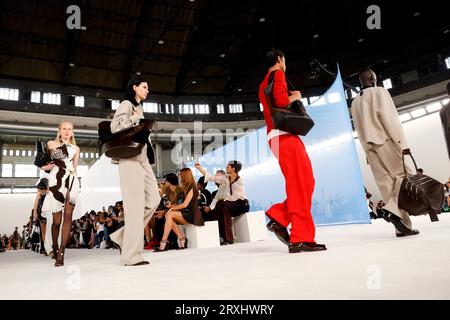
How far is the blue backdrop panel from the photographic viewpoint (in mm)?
5793

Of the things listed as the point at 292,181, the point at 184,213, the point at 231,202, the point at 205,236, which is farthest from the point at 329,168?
the point at 292,181

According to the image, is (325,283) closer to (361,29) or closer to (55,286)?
(55,286)

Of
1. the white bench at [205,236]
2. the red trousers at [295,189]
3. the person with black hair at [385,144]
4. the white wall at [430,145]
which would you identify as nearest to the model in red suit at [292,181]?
the red trousers at [295,189]

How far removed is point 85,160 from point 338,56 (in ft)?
→ 56.3

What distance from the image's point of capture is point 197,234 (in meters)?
4.53

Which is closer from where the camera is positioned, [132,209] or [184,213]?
[132,209]

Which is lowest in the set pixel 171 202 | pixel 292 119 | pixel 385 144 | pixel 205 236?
pixel 205 236

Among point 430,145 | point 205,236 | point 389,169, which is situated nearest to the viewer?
point 389,169

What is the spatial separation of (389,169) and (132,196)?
218 cm

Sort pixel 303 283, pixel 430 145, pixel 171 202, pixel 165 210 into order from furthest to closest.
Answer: pixel 430 145 → pixel 165 210 → pixel 171 202 → pixel 303 283

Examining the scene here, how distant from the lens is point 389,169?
2938 millimetres

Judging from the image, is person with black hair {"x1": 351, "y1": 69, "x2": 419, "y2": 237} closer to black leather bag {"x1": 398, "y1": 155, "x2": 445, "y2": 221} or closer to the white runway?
black leather bag {"x1": 398, "y1": 155, "x2": 445, "y2": 221}

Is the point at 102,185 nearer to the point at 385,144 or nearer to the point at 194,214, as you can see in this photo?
the point at 194,214

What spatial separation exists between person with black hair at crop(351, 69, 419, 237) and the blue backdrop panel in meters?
2.67
